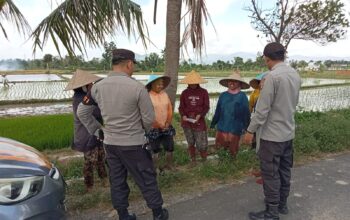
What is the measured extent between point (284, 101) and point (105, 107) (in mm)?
1601

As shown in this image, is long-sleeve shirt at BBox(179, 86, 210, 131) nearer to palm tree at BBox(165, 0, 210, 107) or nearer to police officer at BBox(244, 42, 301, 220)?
palm tree at BBox(165, 0, 210, 107)

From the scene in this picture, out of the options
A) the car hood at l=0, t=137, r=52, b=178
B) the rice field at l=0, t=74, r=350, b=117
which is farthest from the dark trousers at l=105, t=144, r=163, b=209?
the rice field at l=0, t=74, r=350, b=117

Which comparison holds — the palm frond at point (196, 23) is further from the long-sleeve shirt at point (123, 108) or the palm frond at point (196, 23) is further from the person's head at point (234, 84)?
the long-sleeve shirt at point (123, 108)

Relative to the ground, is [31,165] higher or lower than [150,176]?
higher

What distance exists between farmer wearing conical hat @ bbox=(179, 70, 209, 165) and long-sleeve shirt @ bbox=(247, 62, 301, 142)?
153 centimetres

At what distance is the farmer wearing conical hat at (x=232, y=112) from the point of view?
466 centimetres

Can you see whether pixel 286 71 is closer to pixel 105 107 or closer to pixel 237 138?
pixel 105 107

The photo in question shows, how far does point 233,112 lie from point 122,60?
2.28 meters

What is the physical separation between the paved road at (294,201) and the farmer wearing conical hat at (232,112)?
2.34ft

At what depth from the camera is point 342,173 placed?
470 cm

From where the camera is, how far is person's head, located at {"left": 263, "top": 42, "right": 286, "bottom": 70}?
307 centimetres

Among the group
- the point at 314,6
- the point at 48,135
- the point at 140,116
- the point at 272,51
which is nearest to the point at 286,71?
the point at 272,51

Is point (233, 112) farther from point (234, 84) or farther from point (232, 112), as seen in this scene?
point (234, 84)

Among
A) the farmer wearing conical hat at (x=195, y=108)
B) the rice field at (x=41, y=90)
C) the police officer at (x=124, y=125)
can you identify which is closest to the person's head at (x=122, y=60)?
the police officer at (x=124, y=125)
